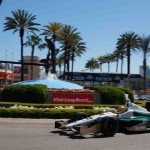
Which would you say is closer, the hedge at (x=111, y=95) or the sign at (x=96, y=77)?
the hedge at (x=111, y=95)

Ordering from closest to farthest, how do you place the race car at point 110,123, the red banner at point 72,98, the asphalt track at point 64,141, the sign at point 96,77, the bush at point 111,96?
the asphalt track at point 64,141 → the race car at point 110,123 → the red banner at point 72,98 → the bush at point 111,96 → the sign at point 96,77

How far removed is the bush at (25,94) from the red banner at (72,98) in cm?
95

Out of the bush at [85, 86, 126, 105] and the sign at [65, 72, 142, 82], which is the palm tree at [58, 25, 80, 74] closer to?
the sign at [65, 72, 142, 82]

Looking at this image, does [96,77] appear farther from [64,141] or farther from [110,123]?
[64,141]

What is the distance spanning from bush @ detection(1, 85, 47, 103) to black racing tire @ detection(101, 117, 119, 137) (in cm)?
1506

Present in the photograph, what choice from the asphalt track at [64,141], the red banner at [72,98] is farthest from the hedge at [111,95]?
the asphalt track at [64,141]

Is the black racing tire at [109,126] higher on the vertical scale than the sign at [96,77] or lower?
lower

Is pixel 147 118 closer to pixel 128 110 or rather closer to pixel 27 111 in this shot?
pixel 128 110

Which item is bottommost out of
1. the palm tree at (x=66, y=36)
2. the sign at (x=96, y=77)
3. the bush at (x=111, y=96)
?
the bush at (x=111, y=96)

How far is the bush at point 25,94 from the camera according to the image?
95.0ft

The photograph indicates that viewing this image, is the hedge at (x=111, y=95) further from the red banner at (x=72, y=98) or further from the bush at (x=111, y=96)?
the red banner at (x=72, y=98)

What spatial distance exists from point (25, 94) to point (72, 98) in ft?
11.7

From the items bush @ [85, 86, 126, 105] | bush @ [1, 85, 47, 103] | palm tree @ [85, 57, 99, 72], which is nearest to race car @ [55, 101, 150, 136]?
bush @ [1, 85, 47, 103]

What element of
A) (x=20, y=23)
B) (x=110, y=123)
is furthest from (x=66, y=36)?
(x=110, y=123)
